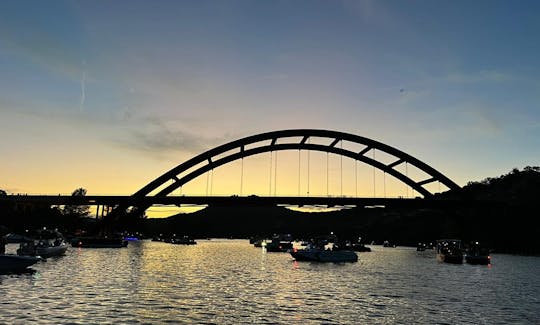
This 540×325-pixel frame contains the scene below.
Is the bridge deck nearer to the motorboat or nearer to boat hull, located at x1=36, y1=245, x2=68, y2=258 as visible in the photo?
the motorboat

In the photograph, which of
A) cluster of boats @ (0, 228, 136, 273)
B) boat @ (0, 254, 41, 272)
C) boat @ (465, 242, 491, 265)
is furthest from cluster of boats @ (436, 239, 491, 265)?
boat @ (0, 254, 41, 272)

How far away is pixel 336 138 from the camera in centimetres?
10331

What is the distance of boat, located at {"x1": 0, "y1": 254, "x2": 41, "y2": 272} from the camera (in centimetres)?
3991

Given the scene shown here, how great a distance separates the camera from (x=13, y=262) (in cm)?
4053

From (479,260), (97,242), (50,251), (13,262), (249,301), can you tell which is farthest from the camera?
(97,242)

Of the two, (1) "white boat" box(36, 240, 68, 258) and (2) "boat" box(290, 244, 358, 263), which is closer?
(1) "white boat" box(36, 240, 68, 258)

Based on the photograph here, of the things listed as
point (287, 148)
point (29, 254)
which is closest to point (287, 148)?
point (287, 148)

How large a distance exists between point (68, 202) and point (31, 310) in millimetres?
97533

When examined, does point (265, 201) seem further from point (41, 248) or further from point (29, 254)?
point (29, 254)

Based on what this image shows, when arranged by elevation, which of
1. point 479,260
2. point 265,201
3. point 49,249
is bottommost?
point 479,260

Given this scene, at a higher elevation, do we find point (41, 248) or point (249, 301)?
point (41, 248)

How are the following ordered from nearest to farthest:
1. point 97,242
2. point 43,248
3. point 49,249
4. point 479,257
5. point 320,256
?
point 43,248
point 49,249
point 320,256
point 479,257
point 97,242

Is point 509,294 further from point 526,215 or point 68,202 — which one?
point 526,215

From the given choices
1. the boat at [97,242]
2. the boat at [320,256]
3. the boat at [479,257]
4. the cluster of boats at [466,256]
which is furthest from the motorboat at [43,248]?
the boat at [479,257]
